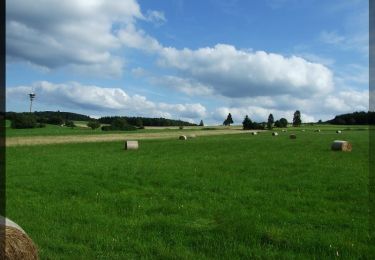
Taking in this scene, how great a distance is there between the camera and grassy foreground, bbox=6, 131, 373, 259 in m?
10.3

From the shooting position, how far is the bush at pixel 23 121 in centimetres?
11912

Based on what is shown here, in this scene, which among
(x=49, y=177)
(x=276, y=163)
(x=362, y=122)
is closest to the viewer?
(x=49, y=177)

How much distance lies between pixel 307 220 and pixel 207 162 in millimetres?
14287

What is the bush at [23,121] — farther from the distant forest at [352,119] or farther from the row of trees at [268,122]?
the distant forest at [352,119]

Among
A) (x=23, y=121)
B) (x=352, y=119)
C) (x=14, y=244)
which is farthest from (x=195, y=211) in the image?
(x=352, y=119)

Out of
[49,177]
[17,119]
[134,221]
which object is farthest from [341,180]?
[17,119]

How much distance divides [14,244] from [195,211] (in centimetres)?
622

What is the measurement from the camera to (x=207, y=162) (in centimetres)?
2673

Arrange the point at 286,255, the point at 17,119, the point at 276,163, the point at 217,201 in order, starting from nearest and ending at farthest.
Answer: the point at 286,255 → the point at 217,201 → the point at 276,163 → the point at 17,119

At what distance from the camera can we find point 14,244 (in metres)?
8.80

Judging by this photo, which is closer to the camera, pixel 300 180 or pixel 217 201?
pixel 217 201

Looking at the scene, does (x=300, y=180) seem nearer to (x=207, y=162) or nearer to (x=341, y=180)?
(x=341, y=180)

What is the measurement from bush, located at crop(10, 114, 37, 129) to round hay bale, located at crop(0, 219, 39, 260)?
116 meters

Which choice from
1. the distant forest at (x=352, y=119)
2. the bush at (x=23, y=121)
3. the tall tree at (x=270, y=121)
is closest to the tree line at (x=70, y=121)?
the bush at (x=23, y=121)
